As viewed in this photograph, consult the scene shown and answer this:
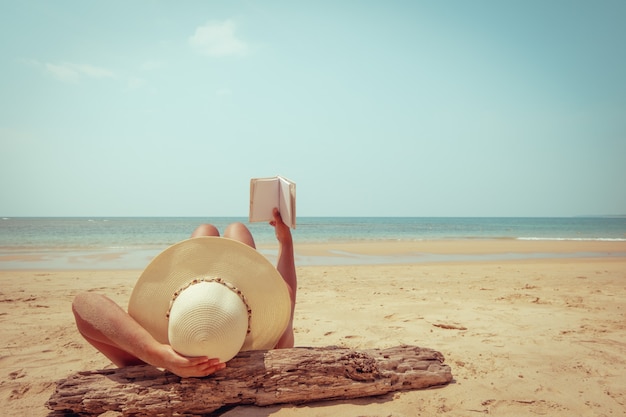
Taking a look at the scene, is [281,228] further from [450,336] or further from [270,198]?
[450,336]

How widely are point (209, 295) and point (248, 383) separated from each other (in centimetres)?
70

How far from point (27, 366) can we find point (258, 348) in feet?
7.34

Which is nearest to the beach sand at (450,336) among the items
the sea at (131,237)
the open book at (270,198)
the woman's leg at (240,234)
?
the woman's leg at (240,234)

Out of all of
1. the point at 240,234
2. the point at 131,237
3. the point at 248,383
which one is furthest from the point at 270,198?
the point at 131,237

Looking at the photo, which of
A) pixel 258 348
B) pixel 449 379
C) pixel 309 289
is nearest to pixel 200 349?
pixel 258 348

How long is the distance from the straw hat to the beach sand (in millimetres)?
599

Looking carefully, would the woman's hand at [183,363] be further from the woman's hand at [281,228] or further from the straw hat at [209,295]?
the woman's hand at [281,228]

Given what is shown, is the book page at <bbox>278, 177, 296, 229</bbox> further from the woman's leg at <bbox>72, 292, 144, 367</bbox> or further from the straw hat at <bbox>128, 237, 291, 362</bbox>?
the woman's leg at <bbox>72, 292, 144, 367</bbox>

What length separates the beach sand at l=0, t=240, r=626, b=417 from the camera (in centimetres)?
242

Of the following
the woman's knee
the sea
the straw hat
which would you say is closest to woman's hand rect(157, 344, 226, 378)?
the straw hat

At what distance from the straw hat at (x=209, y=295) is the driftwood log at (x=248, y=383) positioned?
249 mm

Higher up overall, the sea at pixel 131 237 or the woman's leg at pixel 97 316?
the woman's leg at pixel 97 316

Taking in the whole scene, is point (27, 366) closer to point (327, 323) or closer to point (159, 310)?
point (159, 310)

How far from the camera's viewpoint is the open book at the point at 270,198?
8.57ft
